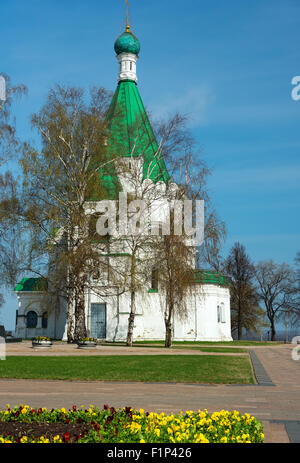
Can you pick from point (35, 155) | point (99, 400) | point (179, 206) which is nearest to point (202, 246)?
point (179, 206)

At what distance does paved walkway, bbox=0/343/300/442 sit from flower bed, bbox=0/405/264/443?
1610 mm

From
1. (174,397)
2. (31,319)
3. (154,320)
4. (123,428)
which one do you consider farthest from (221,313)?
(123,428)

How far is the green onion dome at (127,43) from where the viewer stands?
1804 inches

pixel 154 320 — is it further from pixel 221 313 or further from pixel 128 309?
pixel 221 313

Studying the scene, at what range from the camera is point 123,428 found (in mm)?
5371

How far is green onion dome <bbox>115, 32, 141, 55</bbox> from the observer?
4581 centimetres

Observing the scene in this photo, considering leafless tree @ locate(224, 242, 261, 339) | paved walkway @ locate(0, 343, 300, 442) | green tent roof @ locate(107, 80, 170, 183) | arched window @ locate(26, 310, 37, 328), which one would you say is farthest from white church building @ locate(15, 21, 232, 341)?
paved walkway @ locate(0, 343, 300, 442)

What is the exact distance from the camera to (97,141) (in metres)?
29.4

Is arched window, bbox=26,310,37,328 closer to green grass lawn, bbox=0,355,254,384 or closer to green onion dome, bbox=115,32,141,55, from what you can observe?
green onion dome, bbox=115,32,141,55

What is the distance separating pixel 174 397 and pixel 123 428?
5.40 metres

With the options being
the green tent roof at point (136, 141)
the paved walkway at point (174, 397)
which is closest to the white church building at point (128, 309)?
the green tent roof at point (136, 141)

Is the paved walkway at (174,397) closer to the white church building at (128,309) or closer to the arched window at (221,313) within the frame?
the white church building at (128,309)

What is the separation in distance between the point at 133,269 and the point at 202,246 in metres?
4.24
